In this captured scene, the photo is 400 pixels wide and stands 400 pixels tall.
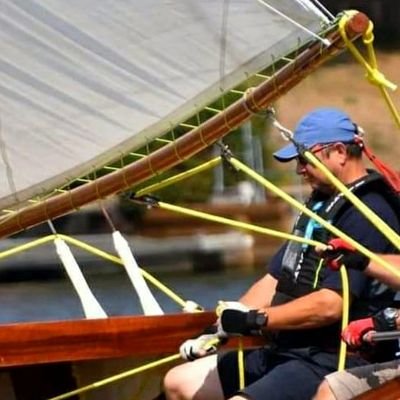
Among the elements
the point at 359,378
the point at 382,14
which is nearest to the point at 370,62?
the point at 359,378

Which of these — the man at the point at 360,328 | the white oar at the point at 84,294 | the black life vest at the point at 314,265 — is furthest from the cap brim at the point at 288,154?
the white oar at the point at 84,294

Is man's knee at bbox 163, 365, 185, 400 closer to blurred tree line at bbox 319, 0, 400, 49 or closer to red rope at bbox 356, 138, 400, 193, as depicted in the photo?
red rope at bbox 356, 138, 400, 193

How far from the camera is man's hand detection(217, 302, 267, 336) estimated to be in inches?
146

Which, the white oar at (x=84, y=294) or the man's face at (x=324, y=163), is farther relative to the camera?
the white oar at (x=84, y=294)

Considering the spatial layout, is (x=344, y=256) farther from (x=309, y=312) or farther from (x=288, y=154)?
(x=288, y=154)

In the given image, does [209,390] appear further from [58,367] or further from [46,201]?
[46,201]

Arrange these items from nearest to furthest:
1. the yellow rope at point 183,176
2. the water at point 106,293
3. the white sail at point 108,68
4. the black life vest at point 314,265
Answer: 1. the black life vest at point 314,265
2. the white sail at point 108,68
3. the yellow rope at point 183,176
4. the water at point 106,293

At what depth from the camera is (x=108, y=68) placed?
416 centimetres

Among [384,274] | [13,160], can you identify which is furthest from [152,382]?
[384,274]

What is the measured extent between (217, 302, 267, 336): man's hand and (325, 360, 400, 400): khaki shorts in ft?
0.61

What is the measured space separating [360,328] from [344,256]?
161mm

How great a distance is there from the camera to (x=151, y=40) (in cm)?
409

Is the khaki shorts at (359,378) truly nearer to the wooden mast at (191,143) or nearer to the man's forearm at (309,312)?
the man's forearm at (309,312)

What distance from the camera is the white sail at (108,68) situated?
13.1 feet
